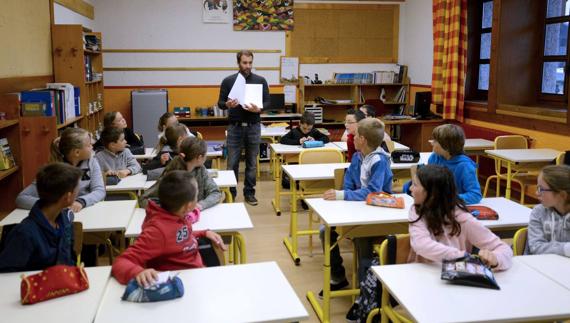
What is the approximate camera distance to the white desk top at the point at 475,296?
1.80 m

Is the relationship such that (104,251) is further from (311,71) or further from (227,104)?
(311,71)

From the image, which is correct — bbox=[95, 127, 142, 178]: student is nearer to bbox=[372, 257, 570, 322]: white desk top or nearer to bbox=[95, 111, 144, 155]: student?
bbox=[95, 111, 144, 155]: student

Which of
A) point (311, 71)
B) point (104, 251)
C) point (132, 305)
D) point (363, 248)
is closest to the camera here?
point (132, 305)

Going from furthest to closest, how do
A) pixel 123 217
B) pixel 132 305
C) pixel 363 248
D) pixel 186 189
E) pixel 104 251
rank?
pixel 104 251 < pixel 363 248 < pixel 123 217 < pixel 186 189 < pixel 132 305

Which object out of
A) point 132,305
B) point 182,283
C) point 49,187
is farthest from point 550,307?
point 49,187

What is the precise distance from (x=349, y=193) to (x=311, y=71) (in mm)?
6236

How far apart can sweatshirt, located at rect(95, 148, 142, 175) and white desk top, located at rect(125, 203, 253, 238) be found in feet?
3.97

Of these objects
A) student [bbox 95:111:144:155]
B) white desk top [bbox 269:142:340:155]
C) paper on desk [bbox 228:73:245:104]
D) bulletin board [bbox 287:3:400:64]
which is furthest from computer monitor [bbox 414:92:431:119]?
student [bbox 95:111:144:155]

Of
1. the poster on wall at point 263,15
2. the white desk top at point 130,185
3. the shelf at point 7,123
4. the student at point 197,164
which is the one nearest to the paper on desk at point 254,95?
the white desk top at point 130,185

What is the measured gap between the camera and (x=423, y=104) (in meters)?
8.09

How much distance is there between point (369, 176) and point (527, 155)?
263 centimetres

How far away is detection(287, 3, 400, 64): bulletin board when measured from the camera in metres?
9.19

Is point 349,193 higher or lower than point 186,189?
lower

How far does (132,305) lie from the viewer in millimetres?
1854
